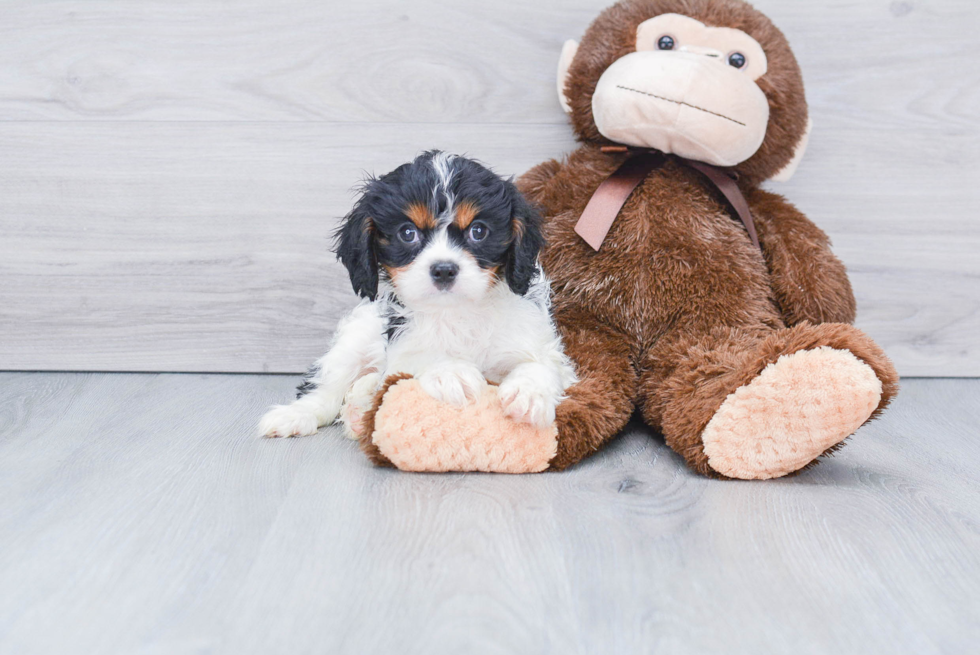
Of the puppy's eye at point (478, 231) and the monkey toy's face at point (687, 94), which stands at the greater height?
the monkey toy's face at point (687, 94)

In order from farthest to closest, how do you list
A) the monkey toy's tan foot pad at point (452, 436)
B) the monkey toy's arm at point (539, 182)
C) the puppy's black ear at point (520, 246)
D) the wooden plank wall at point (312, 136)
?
the wooden plank wall at point (312, 136), the monkey toy's arm at point (539, 182), the puppy's black ear at point (520, 246), the monkey toy's tan foot pad at point (452, 436)

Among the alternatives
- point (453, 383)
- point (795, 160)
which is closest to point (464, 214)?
point (453, 383)

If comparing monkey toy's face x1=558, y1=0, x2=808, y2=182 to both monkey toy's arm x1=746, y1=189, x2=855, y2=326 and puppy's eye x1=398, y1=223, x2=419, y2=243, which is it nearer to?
monkey toy's arm x1=746, y1=189, x2=855, y2=326

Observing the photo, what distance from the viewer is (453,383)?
1.50 m

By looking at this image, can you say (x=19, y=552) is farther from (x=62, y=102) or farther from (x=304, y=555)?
(x=62, y=102)

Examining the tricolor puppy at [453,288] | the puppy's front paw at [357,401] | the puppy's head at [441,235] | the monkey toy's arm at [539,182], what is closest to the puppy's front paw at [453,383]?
the tricolor puppy at [453,288]

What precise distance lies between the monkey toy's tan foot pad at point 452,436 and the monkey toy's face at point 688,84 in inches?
28.9

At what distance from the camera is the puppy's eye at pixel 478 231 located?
5.03ft

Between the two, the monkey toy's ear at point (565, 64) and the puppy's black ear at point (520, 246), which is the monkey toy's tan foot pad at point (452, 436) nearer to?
the puppy's black ear at point (520, 246)

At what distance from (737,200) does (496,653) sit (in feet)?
4.15

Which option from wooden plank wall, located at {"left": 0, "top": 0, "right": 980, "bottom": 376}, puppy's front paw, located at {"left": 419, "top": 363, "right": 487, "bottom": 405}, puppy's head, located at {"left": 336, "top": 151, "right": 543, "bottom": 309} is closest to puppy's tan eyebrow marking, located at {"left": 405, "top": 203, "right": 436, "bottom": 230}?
puppy's head, located at {"left": 336, "top": 151, "right": 543, "bottom": 309}

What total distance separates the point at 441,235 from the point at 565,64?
0.73 m

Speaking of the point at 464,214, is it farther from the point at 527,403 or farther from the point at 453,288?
the point at 527,403

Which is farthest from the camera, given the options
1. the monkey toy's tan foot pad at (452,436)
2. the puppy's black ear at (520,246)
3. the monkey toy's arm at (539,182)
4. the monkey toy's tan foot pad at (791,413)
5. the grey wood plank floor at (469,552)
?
the monkey toy's arm at (539,182)
